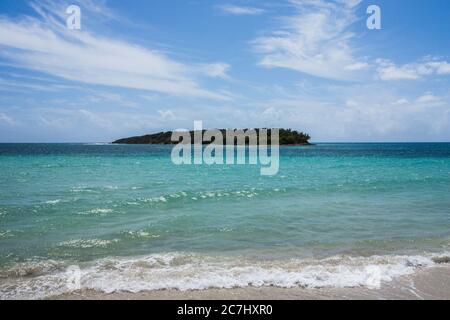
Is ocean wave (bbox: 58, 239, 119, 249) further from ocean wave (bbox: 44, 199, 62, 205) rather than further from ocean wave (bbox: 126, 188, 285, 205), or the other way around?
Result: ocean wave (bbox: 44, 199, 62, 205)

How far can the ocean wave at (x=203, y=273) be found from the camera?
305 inches

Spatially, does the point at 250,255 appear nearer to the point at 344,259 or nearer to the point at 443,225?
the point at 344,259

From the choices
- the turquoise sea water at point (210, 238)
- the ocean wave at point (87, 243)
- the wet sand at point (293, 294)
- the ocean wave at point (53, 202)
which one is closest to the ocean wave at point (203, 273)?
the turquoise sea water at point (210, 238)

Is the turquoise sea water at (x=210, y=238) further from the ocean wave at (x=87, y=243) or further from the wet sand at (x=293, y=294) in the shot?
the wet sand at (x=293, y=294)

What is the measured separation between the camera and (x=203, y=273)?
8.54 meters

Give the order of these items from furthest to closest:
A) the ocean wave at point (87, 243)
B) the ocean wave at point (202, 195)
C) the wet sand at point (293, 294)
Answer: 1. the ocean wave at point (202, 195)
2. the ocean wave at point (87, 243)
3. the wet sand at point (293, 294)

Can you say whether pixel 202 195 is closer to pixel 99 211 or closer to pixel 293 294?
pixel 99 211

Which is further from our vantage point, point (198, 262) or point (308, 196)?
point (308, 196)

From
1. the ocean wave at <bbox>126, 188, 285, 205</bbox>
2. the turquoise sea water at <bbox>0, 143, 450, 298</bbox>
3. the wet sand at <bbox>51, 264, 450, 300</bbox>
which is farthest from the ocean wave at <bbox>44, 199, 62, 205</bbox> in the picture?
the wet sand at <bbox>51, 264, 450, 300</bbox>

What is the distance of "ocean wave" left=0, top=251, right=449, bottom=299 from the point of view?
7758 millimetres

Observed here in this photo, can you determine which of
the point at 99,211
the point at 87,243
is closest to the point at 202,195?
the point at 99,211
